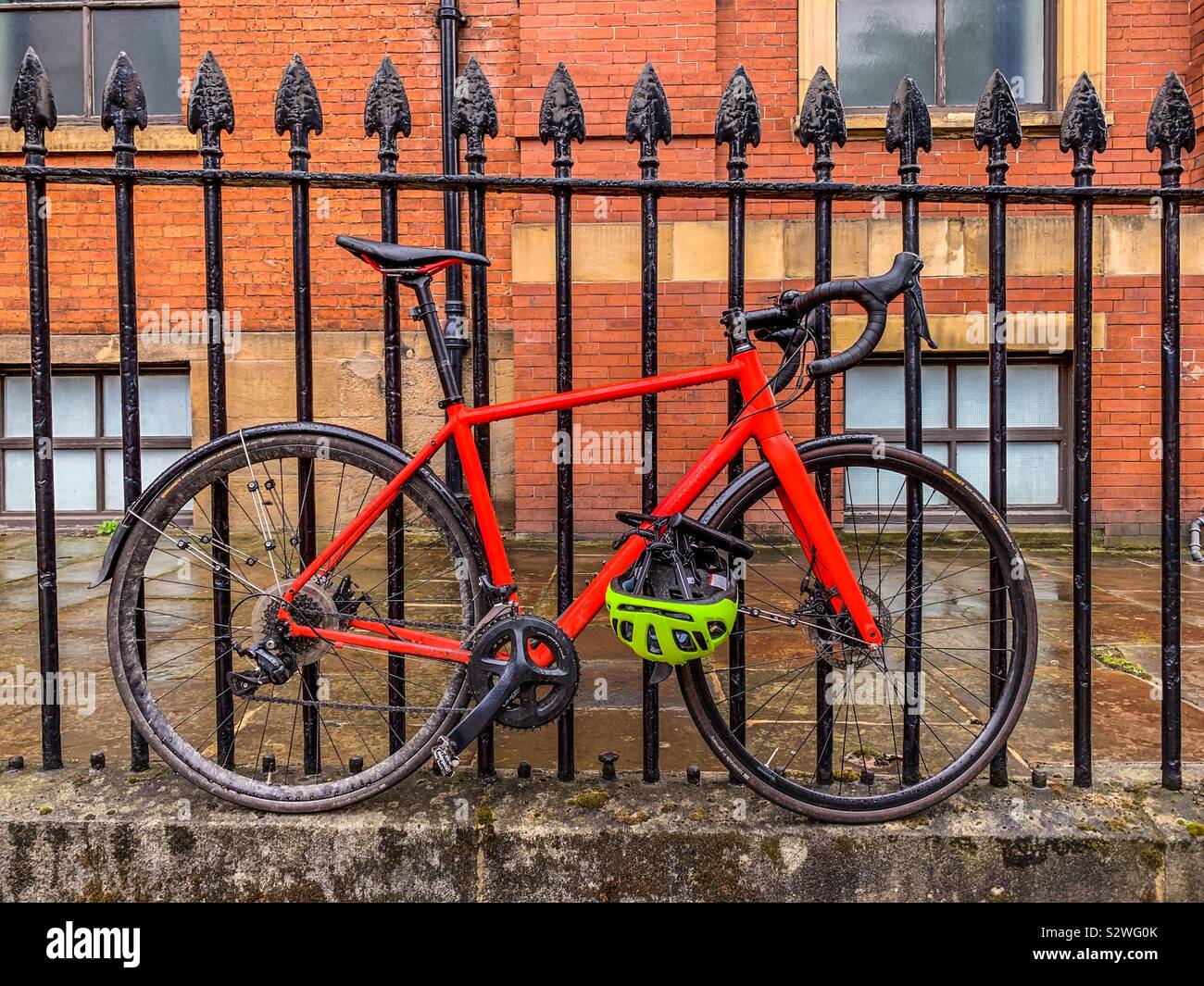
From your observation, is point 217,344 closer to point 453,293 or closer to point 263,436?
point 263,436

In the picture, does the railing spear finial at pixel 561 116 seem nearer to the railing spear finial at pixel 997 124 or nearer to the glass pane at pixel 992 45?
the railing spear finial at pixel 997 124

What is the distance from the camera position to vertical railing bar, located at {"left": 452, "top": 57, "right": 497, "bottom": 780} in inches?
92.9

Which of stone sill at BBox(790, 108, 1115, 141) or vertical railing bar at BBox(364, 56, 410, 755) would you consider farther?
stone sill at BBox(790, 108, 1115, 141)

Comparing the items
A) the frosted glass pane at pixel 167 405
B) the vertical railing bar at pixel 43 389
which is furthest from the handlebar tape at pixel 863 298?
the frosted glass pane at pixel 167 405

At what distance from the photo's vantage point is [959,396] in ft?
24.3

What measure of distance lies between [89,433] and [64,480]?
479 millimetres

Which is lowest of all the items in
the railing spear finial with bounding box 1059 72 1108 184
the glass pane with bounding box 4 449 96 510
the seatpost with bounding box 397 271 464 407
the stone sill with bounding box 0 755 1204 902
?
the stone sill with bounding box 0 755 1204 902

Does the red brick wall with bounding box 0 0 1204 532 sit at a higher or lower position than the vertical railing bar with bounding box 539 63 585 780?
higher

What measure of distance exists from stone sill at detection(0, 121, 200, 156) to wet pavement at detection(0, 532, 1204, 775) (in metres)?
3.67

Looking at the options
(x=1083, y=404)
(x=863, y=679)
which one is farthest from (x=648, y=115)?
(x=863, y=679)

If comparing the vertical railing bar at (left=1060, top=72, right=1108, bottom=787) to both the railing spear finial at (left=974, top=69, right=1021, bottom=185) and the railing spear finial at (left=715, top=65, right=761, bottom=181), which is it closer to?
the railing spear finial at (left=974, top=69, right=1021, bottom=185)

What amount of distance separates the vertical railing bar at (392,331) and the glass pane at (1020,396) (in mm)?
6099

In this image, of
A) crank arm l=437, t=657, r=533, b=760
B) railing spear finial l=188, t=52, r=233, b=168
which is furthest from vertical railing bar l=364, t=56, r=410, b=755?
→ railing spear finial l=188, t=52, r=233, b=168

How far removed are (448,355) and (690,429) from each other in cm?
460
